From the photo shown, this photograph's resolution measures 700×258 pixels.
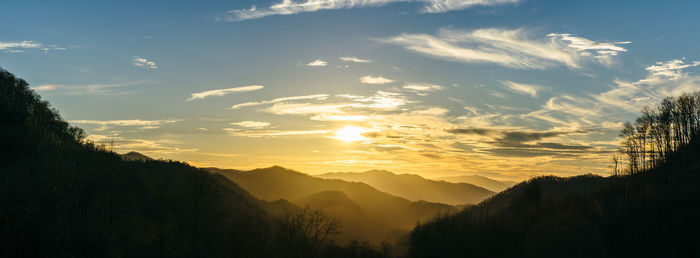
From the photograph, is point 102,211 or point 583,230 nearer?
point 102,211

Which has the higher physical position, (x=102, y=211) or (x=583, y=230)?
(x=102, y=211)

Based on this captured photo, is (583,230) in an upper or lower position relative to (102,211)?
lower

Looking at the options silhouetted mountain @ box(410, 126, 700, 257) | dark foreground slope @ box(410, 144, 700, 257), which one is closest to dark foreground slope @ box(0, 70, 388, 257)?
dark foreground slope @ box(410, 144, 700, 257)

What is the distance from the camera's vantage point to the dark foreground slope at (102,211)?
3238 centimetres

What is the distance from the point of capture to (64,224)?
31578mm

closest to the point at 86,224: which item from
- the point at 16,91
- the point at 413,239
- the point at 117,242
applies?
the point at 117,242

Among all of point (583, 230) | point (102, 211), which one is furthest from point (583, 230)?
point (102, 211)

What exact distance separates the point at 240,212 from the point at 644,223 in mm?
72532

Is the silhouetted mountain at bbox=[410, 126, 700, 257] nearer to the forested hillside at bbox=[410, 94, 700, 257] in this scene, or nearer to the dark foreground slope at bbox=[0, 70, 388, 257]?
the forested hillside at bbox=[410, 94, 700, 257]

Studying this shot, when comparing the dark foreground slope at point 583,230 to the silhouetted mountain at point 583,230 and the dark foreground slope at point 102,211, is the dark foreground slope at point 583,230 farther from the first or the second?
the dark foreground slope at point 102,211

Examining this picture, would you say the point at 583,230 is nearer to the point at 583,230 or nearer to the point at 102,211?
the point at 583,230

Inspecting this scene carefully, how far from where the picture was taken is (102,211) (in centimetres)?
4453

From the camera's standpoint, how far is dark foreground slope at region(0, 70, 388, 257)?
3238cm

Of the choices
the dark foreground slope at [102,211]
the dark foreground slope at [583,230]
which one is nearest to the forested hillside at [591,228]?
the dark foreground slope at [583,230]
